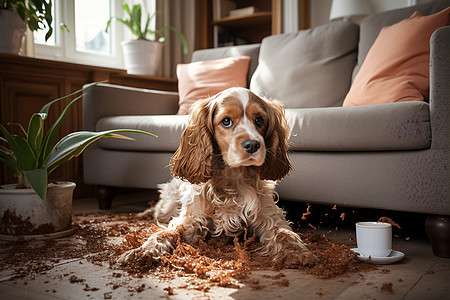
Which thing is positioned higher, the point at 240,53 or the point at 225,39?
the point at 225,39

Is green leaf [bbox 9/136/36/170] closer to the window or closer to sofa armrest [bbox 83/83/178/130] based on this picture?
sofa armrest [bbox 83/83/178/130]

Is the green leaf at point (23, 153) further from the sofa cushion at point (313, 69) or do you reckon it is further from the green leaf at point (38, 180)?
the sofa cushion at point (313, 69)

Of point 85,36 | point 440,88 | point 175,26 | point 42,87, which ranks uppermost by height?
point 175,26

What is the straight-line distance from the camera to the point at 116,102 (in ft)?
10.0

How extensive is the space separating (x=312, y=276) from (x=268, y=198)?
0.48m

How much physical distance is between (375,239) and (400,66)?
1.26 metres

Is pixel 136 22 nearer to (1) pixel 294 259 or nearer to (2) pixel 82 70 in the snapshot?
(2) pixel 82 70

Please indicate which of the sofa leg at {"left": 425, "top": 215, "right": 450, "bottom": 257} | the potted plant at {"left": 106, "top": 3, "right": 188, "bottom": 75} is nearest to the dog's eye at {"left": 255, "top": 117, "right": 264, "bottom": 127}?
the sofa leg at {"left": 425, "top": 215, "right": 450, "bottom": 257}

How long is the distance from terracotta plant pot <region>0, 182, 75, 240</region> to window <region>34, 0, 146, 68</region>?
2039mm

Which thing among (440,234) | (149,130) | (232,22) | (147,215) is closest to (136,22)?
(232,22)

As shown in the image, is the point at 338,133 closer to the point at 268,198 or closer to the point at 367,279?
the point at 268,198

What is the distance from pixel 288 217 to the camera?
104 inches

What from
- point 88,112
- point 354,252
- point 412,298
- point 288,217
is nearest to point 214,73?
point 88,112

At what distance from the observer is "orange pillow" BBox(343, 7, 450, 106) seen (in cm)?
229
